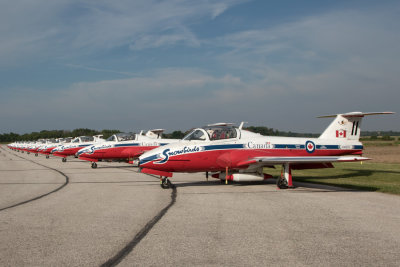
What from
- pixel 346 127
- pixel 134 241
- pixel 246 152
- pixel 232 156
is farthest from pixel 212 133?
pixel 134 241

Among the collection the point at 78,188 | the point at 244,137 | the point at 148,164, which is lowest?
the point at 78,188

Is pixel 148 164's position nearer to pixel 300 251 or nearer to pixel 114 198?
pixel 114 198

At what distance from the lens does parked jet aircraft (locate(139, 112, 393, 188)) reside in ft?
43.4

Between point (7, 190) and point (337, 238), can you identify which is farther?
point (7, 190)

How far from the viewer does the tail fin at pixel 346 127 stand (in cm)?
1742

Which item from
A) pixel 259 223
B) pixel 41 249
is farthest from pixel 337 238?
pixel 41 249

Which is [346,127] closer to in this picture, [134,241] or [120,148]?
[134,241]

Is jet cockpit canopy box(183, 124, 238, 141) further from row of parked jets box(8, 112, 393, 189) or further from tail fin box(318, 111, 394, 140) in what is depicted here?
tail fin box(318, 111, 394, 140)

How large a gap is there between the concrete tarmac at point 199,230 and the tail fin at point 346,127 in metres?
6.42

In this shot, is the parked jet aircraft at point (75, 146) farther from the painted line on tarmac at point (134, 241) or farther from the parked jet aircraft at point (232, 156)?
the painted line on tarmac at point (134, 241)

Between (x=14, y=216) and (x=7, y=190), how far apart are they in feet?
18.2

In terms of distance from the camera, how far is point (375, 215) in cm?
827

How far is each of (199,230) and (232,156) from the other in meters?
7.51

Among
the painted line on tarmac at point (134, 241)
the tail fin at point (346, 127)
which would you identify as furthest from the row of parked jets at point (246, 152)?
the painted line on tarmac at point (134, 241)
